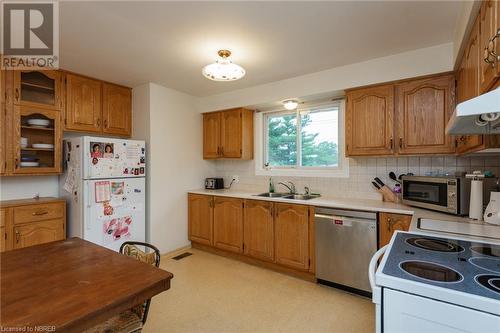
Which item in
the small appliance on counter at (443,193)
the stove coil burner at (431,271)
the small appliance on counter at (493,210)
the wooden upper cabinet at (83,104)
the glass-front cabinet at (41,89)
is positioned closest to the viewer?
the stove coil burner at (431,271)

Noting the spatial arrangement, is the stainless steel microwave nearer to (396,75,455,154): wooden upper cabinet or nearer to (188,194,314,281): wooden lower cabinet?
(396,75,455,154): wooden upper cabinet

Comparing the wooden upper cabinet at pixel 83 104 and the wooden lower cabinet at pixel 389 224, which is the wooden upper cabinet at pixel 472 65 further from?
the wooden upper cabinet at pixel 83 104

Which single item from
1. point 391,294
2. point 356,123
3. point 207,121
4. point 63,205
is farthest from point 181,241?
point 391,294

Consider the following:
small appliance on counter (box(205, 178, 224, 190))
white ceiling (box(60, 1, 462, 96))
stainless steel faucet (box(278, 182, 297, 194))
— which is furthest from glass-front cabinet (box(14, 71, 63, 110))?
stainless steel faucet (box(278, 182, 297, 194))

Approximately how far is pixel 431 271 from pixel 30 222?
3.34 meters

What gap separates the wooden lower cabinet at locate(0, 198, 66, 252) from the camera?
2.45 metres

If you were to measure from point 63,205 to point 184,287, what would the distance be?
5.28ft

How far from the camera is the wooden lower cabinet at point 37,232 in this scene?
251cm

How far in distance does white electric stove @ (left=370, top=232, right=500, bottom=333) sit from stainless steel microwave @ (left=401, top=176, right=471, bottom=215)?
2.89ft

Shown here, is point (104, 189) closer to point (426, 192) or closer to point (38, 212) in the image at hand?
point (38, 212)

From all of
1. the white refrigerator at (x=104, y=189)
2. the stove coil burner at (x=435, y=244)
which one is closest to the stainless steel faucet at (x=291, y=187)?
the white refrigerator at (x=104, y=189)

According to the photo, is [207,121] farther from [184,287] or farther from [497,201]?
[497,201]

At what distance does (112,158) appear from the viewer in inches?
117

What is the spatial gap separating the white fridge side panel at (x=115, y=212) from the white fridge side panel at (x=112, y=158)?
0.26ft
